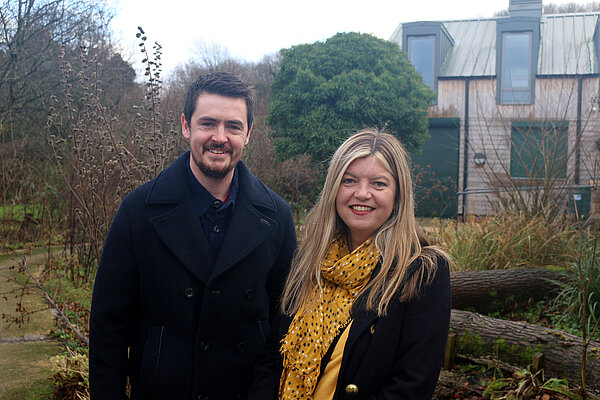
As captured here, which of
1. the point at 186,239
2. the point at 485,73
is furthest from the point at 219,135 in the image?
the point at 485,73

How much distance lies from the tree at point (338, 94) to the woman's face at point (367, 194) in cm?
1117

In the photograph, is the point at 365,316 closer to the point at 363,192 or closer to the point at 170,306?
the point at 363,192

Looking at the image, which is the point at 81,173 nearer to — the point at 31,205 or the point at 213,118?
the point at 213,118

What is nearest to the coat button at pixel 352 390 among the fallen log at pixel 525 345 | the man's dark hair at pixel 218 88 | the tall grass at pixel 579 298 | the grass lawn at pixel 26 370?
the man's dark hair at pixel 218 88

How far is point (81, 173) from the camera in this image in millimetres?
5953

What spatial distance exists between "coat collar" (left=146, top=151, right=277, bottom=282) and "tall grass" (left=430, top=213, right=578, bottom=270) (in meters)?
4.77

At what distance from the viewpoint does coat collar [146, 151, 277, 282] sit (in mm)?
2248

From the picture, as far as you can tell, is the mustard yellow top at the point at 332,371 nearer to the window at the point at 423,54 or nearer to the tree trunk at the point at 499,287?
the tree trunk at the point at 499,287

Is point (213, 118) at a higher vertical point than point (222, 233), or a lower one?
higher

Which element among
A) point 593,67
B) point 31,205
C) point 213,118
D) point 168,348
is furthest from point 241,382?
point 593,67

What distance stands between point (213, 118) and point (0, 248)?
8.54 meters

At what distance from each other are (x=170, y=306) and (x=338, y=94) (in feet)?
38.9

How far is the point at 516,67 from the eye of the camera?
17.7 meters

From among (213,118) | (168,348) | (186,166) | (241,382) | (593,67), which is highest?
(593,67)
